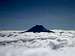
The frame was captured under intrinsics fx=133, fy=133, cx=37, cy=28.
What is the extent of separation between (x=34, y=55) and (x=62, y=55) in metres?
1.92

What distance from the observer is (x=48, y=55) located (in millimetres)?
8867

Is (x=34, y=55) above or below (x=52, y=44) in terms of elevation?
below

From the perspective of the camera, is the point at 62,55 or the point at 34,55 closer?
the point at 62,55

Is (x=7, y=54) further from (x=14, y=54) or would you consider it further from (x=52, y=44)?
(x=52, y=44)

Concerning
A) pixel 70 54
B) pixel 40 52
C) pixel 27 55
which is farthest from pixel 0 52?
pixel 70 54

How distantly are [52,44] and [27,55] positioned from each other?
1912mm

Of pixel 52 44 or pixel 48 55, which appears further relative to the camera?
pixel 52 44

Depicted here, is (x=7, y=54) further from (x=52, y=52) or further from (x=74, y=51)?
(x=74, y=51)

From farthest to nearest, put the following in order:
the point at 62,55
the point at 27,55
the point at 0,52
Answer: the point at 0,52
the point at 27,55
the point at 62,55

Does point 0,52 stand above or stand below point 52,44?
below

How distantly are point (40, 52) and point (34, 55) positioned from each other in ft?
2.14

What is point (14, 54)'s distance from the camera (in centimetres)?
942

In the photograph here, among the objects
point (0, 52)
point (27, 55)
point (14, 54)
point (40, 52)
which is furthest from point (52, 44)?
point (0, 52)

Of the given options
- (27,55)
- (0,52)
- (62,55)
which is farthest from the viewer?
(0,52)
